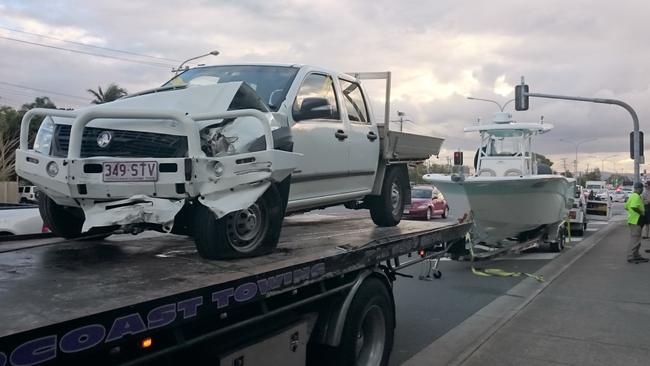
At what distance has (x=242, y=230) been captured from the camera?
4.13 meters

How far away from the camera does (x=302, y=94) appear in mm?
5410

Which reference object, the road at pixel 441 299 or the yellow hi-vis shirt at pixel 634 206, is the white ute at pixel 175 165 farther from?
the yellow hi-vis shirt at pixel 634 206

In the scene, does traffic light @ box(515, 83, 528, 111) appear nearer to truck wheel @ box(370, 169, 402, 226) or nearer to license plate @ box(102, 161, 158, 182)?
truck wheel @ box(370, 169, 402, 226)

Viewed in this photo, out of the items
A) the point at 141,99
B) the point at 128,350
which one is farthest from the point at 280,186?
the point at 128,350

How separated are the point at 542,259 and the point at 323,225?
8.27 m

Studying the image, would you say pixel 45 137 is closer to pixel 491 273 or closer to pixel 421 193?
pixel 491 273

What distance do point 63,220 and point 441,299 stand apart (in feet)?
18.9

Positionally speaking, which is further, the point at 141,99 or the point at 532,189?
the point at 532,189

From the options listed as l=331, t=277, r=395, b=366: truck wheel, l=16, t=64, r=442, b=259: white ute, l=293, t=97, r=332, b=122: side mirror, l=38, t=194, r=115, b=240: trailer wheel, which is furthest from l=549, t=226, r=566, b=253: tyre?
l=38, t=194, r=115, b=240: trailer wheel

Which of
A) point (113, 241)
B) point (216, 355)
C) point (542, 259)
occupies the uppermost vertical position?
point (113, 241)

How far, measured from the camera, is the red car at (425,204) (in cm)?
2497

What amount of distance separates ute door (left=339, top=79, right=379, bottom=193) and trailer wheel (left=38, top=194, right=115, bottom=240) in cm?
254

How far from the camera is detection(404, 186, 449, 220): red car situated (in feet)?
81.9

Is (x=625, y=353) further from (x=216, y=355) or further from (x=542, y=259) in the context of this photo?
(x=542, y=259)
